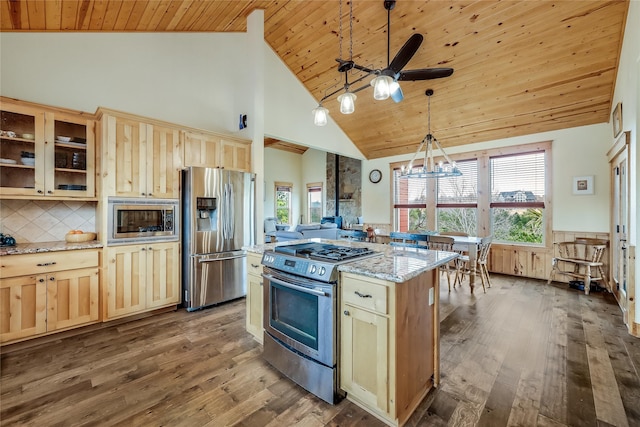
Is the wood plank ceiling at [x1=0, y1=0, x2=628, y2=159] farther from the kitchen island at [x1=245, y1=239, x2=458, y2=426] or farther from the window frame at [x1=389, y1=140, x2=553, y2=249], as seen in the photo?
the kitchen island at [x1=245, y1=239, x2=458, y2=426]

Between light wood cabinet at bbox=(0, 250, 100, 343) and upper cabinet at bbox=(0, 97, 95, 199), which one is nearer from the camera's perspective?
light wood cabinet at bbox=(0, 250, 100, 343)

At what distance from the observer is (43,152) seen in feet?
8.74

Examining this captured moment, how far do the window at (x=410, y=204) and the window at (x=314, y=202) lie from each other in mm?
3466

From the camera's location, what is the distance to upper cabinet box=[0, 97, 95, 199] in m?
2.57

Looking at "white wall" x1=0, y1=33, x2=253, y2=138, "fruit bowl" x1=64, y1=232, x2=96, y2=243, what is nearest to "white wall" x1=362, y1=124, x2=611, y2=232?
"white wall" x1=0, y1=33, x2=253, y2=138

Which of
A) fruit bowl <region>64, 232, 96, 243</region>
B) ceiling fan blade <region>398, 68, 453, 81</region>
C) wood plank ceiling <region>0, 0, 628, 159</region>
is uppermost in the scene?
wood plank ceiling <region>0, 0, 628, 159</region>

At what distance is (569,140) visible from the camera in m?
4.39

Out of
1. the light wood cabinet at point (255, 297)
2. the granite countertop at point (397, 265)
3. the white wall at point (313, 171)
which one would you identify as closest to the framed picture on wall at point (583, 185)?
the granite countertop at point (397, 265)

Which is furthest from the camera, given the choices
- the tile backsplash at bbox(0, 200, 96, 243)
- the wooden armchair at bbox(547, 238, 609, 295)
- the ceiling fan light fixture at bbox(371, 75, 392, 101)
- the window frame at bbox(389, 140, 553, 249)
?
the window frame at bbox(389, 140, 553, 249)

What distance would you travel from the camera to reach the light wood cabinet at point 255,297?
2398 mm

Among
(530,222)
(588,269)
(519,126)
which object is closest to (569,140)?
(519,126)

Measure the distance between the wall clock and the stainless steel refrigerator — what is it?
3.97 meters

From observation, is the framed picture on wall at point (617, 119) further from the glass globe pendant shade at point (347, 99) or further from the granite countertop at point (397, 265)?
the glass globe pendant shade at point (347, 99)

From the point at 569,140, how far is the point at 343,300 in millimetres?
5092
